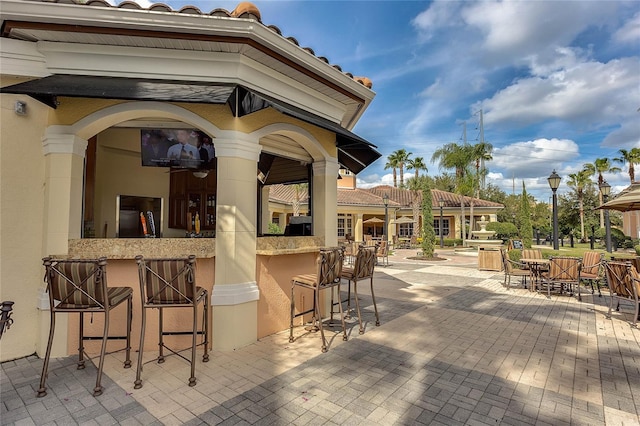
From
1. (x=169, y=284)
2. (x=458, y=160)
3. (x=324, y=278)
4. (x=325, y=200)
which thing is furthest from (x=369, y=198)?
(x=169, y=284)

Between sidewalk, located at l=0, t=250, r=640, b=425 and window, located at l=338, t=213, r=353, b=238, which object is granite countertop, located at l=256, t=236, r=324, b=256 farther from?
window, located at l=338, t=213, r=353, b=238

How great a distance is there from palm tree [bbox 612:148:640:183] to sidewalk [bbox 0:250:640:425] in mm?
34192

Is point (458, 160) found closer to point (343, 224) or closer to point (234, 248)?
point (343, 224)

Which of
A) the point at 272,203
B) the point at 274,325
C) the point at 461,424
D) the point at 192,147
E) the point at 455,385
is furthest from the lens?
the point at 272,203

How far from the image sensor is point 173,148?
190 inches

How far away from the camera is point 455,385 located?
2.97m

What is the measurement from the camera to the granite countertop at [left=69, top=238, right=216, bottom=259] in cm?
361

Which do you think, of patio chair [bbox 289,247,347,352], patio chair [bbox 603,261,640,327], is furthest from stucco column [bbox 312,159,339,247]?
patio chair [bbox 603,261,640,327]

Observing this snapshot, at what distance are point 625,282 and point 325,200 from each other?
5450 millimetres

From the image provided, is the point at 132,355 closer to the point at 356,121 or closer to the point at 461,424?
the point at 461,424

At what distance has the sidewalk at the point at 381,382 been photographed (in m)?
2.46

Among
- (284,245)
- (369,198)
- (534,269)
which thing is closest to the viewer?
(284,245)

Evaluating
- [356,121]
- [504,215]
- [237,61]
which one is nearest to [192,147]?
[237,61]

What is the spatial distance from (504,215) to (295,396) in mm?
43299
